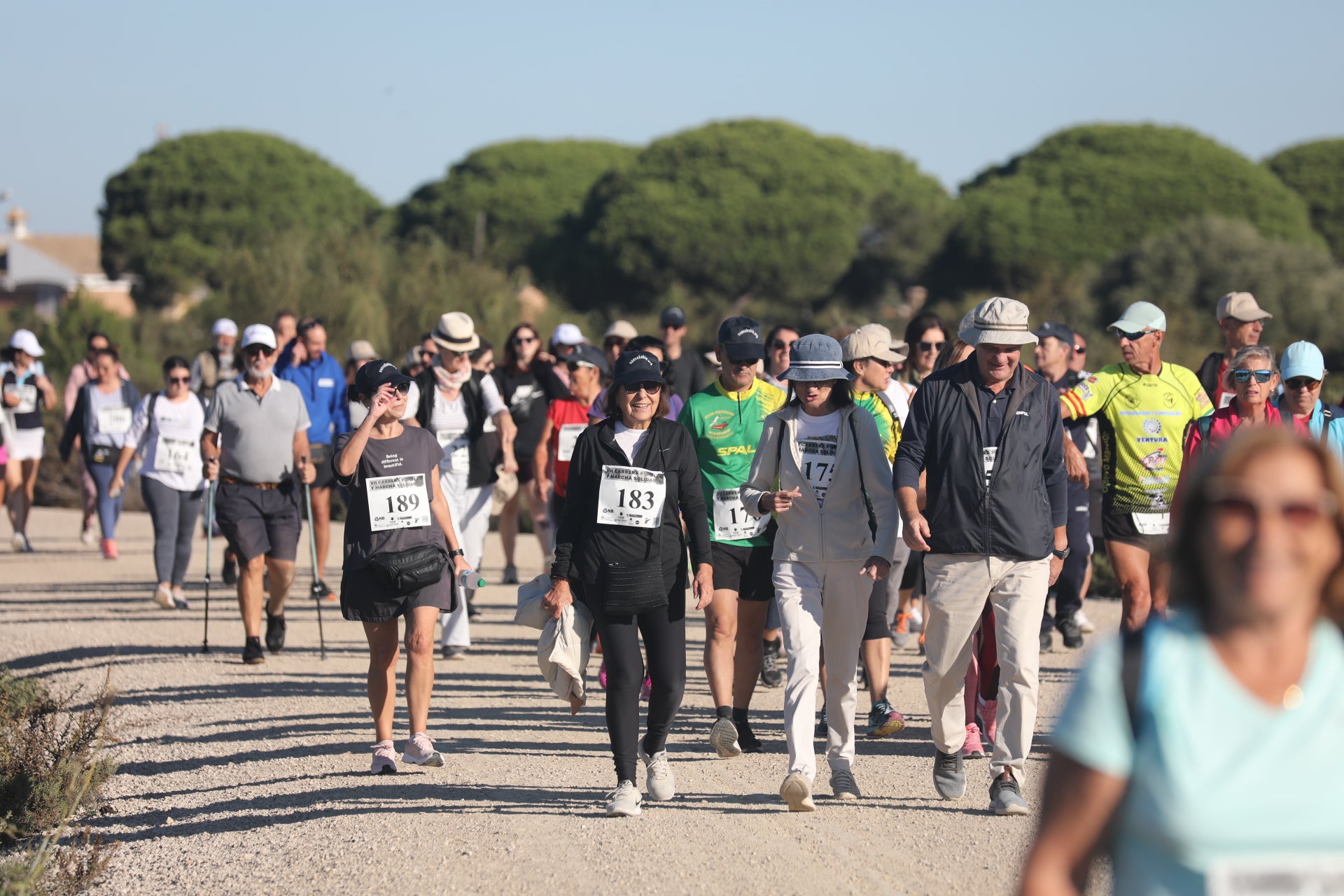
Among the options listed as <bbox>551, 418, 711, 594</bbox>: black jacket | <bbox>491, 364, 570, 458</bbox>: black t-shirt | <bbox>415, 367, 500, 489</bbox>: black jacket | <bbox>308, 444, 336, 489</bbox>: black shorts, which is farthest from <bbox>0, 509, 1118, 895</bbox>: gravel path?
<bbox>491, 364, 570, 458</bbox>: black t-shirt

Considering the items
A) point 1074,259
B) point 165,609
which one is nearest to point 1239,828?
point 165,609

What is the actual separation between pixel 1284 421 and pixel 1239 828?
5420 mm

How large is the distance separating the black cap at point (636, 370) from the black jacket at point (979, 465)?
112cm

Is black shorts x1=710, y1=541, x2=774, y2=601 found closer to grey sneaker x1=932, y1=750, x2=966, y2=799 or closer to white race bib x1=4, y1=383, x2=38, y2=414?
grey sneaker x1=932, y1=750, x2=966, y2=799

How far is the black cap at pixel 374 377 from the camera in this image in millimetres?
7555

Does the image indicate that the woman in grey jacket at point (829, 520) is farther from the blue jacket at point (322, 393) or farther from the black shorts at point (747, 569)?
the blue jacket at point (322, 393)

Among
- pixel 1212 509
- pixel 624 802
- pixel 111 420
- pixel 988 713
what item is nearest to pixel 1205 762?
pixel 1212 509

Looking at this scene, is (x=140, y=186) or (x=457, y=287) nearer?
(x=457, y=287)

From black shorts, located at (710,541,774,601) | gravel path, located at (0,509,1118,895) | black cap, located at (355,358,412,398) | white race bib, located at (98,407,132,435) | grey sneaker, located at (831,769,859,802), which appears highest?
black cap, located at (355,358,412,398)

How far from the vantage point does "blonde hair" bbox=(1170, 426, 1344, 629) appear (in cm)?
250

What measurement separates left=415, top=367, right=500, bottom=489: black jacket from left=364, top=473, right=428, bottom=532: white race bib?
3348 millimetres

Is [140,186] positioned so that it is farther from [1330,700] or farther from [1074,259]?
[1330,700]

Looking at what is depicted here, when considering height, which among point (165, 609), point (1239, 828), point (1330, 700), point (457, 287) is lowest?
point (165, 609)

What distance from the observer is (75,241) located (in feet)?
380
